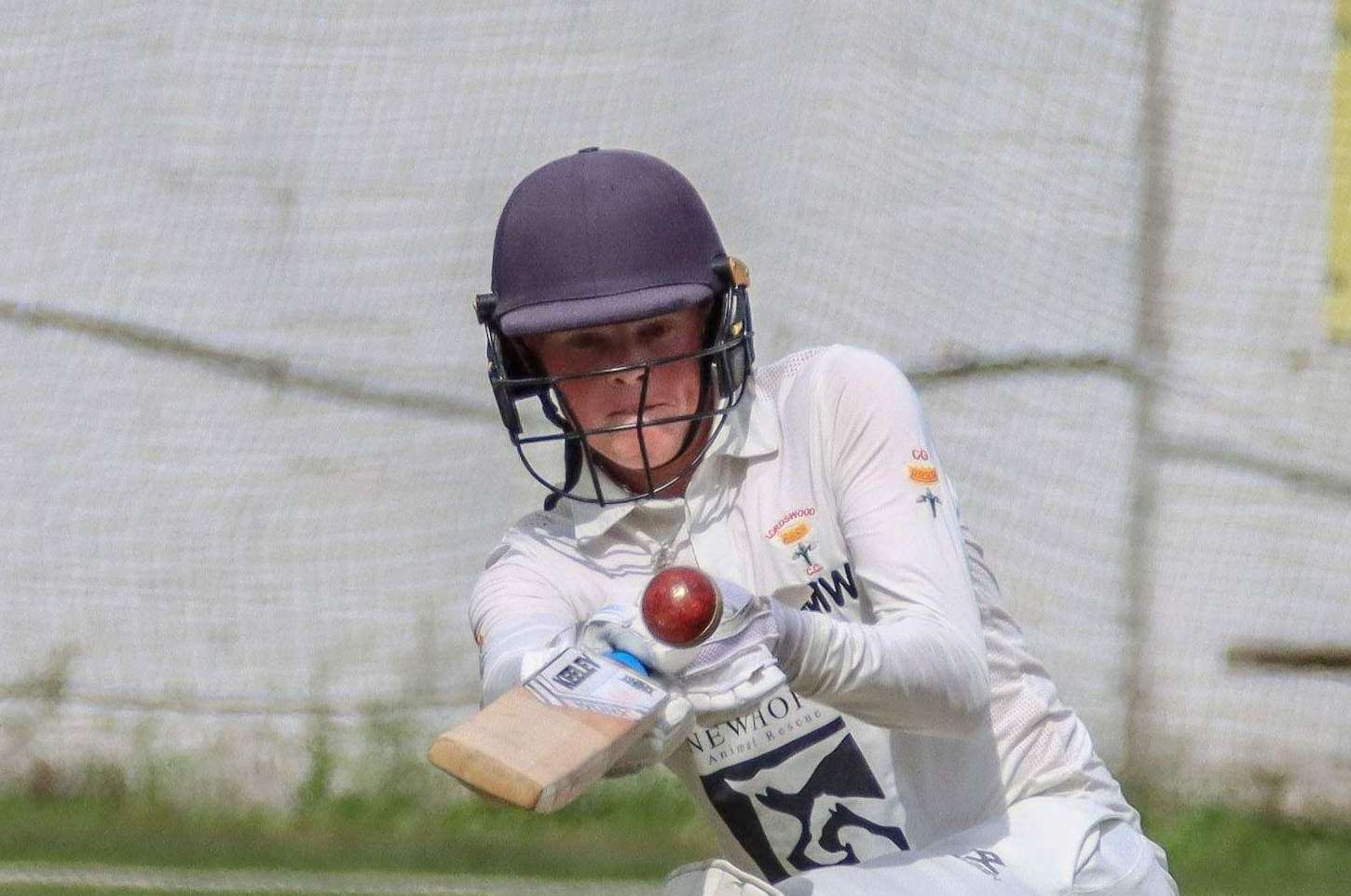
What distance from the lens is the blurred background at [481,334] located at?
514cm

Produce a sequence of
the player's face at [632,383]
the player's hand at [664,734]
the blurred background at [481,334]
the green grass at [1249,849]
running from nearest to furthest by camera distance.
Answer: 1. the player's hand at [664,734]
2. the player's face at [632,383]
3. the green grass at [1249,849]
4. the blurred background at [481,334]

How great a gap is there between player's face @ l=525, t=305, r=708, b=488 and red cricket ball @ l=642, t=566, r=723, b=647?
622 mm

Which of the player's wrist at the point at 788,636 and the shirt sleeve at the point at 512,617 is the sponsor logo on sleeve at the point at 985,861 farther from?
the shirt sleeve at the point at 512,617

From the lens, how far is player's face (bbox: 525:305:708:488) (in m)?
2.73

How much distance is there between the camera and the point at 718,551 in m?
2.75

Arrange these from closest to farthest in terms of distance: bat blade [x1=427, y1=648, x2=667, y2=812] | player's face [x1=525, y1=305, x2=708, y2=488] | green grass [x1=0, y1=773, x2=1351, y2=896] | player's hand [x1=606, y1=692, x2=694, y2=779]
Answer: bat blade [x1=427, y1=648, x2=667, y2=812] < player's hand [x1=606, y1=692, x2=694, y2=779] < player's face [x1=525, y1=305, x2=708, y2=488] < green grass [x1=0, y1=773, x2=1351, y2=896]

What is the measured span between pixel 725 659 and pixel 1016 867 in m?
0.62

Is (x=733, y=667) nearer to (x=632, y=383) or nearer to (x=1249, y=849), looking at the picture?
(x=632, y=383)

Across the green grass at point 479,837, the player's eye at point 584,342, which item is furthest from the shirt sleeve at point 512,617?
the green grass at point 479,837

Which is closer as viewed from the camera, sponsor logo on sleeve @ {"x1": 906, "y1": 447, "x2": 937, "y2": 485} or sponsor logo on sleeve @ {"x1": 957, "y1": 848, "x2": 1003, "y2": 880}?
sponsor logo on sleeve @ {"x1": 957, "y1": 848, "x2": 1003, "y2": 880}

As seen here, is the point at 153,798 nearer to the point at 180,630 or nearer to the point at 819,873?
the point at 180,630

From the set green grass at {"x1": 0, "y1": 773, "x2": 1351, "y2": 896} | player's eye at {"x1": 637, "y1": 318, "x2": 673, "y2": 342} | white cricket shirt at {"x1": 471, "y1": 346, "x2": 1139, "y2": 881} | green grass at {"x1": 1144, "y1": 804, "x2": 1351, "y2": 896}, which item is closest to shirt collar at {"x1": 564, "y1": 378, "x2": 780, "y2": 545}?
white cricket shirt at {"x1": 471, "y1": 346, "x2": 1139, "y2": 881}

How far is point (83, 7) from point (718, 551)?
11.2 feet

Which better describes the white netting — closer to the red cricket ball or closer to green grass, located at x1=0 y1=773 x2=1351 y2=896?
green grass, located at x1=0 y1=773 x2=1351 y2=896
